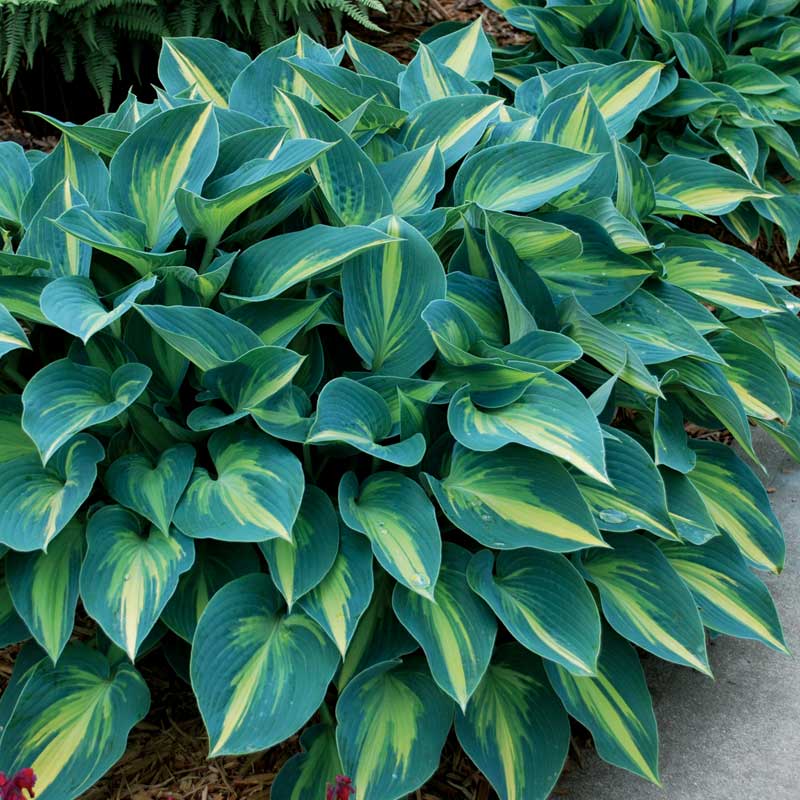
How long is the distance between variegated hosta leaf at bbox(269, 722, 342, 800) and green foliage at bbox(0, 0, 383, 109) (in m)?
2.58

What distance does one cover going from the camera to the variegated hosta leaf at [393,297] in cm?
192

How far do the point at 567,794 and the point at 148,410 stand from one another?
1.14 m

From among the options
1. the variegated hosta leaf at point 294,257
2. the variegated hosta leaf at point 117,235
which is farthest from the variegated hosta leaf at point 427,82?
the variegated hosta leaf at point 117,235

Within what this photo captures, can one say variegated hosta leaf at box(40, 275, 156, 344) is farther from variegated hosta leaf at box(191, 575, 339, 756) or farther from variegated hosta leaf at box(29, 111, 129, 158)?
variegated hosta leaf at box(191, 575, 339, 756)

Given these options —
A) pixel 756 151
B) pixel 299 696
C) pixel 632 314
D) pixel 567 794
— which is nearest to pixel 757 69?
pixel 756 151

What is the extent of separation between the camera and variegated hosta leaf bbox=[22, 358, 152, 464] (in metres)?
1.64

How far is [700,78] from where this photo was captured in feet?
10.9

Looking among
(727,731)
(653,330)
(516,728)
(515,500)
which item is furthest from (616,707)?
(653,330)

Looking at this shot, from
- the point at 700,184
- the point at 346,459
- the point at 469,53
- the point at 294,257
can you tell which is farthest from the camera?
the point at 469,53

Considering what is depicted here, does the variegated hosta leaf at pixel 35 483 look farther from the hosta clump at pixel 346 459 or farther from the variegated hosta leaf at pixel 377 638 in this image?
the variegated hosta leaf at pixel 377 638

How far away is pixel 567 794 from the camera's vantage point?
2002 mm

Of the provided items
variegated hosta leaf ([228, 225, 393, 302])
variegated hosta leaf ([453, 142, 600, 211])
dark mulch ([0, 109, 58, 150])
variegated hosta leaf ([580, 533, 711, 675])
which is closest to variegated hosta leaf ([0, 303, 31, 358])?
variegated hosta leaf ([228, 225, 393, 302])

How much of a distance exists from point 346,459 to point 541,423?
1.47 feet

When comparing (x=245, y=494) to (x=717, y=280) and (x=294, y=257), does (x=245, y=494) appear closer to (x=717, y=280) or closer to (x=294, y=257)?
(x=294, y=257)
